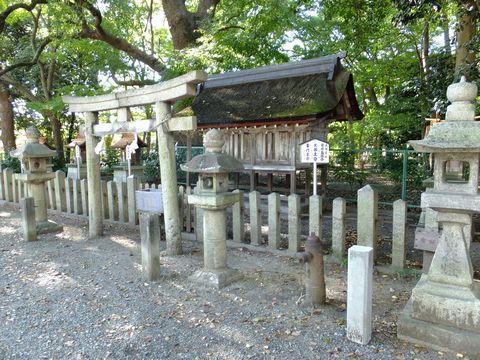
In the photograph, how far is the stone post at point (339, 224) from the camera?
5137 millimetres

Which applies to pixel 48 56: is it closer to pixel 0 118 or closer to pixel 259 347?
pixel 0 118

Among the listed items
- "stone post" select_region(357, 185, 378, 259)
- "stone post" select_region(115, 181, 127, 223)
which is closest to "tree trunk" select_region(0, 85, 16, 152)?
"stone post" select_region(115, 181, 127, 223)

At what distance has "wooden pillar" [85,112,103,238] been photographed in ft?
22.6

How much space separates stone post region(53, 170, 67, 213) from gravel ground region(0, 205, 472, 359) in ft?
10.8

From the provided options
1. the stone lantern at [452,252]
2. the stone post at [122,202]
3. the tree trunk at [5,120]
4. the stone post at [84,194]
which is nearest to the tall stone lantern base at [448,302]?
the stone lantern at [452,252]

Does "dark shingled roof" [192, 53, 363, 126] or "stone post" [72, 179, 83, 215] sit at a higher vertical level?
"dark shingled roof" [192, 53, 363, 126]

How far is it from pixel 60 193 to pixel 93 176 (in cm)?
264

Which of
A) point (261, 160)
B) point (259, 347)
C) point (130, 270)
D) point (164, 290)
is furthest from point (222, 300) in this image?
point (261, 160)

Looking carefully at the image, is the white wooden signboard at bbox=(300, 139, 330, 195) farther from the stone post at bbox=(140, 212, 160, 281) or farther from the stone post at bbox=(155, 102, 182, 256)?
the stone post at bbox=(140, 212, 160, 281)

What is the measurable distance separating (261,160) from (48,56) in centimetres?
1014

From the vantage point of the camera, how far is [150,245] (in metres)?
4.68

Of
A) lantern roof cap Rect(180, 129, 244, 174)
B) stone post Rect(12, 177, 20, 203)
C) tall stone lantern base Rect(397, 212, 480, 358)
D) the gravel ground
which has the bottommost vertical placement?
the gravel ground

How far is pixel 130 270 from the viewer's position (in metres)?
5.25

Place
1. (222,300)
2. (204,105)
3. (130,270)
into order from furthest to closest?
(204,105)
(130,270)
(222,300)
